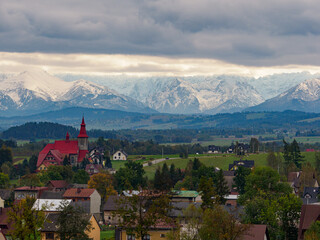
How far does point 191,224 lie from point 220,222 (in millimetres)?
4235

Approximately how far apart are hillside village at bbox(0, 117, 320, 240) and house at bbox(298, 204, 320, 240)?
113mm

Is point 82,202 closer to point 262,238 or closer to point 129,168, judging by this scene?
point 129,168

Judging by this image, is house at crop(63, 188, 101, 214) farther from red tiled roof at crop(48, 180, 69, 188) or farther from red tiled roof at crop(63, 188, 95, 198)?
red tiled roof at crop(48, 180, 69, 188)

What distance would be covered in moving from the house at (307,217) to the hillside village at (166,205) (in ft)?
0.37

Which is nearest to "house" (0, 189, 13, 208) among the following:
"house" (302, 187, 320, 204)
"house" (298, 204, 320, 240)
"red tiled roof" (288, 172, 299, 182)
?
"house" (302, 187, 320, 204)

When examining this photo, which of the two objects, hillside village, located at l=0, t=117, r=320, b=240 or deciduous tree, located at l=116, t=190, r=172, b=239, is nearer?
deciduous tree, located at l=116, t=190, r=172, b=239

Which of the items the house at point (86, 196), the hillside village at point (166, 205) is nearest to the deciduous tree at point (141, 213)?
the hillside village at point (166, 205)

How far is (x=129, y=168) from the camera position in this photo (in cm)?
15625

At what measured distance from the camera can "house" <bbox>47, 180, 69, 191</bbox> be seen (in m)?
150

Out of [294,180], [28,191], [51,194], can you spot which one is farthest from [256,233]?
[294,180]

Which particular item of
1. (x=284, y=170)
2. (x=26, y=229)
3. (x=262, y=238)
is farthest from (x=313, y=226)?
(x=284, y=170)

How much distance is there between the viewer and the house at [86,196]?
126556mm

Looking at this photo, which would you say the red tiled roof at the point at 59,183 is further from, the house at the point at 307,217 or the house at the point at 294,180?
the house at the point at 307,217

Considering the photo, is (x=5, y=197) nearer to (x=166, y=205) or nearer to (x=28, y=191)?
(x=28, y=191)
